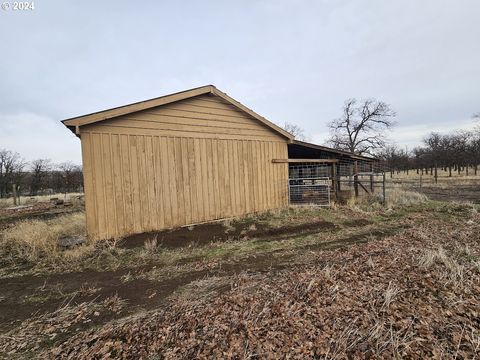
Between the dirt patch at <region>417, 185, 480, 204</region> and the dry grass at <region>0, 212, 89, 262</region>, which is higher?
the dry grass at <region>0, 212, 89, 262</region>

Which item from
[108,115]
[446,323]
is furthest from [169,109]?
[446,323]

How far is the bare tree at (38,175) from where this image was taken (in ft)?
123

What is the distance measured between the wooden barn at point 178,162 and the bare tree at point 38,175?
39168 mm

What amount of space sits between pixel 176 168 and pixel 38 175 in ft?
137

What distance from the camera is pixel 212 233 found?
7184 millimetres

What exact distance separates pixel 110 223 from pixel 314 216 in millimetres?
6510

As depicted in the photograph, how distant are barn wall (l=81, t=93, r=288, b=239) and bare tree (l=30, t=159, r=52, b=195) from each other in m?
39.2

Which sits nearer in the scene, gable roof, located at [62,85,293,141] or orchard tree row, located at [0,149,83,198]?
gable roof, located at [62,85,293,141]

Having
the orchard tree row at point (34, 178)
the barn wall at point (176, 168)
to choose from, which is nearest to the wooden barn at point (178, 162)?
the barn wall at point (176, 168)

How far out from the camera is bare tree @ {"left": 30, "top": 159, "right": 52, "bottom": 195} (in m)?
37.5

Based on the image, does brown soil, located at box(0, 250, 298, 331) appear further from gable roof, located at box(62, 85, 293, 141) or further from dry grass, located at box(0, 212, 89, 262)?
gable roof, located at box(62, 85, 293, 141)

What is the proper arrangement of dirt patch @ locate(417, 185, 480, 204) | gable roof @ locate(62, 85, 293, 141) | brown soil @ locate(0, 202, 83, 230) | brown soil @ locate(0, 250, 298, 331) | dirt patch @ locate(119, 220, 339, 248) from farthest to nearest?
dirt patch @ locate(417, 185, 480, 204)
brown soil @ locate(0, 202, 83, 230)
dirt patch @ locate(119, 220, 339, 248)
gable roof @ locate(62, 85, 293, 141)
brown soil @ locate(0, 250, 298, 331)

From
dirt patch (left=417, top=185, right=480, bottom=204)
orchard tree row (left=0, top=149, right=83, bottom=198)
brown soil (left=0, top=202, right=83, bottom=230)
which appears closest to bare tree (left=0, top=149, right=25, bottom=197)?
orchard tree row (left=0, top=149, right=83, bottom=198)

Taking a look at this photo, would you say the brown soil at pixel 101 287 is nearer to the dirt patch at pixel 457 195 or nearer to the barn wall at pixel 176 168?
the barn wall at pixel 176 168
